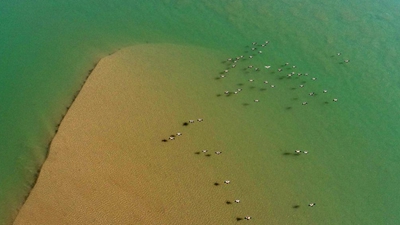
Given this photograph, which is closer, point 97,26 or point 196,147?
point 196,147

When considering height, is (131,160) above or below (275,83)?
below

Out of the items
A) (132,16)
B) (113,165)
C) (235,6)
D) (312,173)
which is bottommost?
(113,165)

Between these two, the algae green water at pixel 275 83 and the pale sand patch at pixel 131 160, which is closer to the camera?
the pale sand patch at pixel 131 160

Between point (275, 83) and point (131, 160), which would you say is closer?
point (131, 160)

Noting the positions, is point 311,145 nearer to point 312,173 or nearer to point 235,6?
point 312,173

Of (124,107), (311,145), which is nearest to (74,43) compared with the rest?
(124,107)
